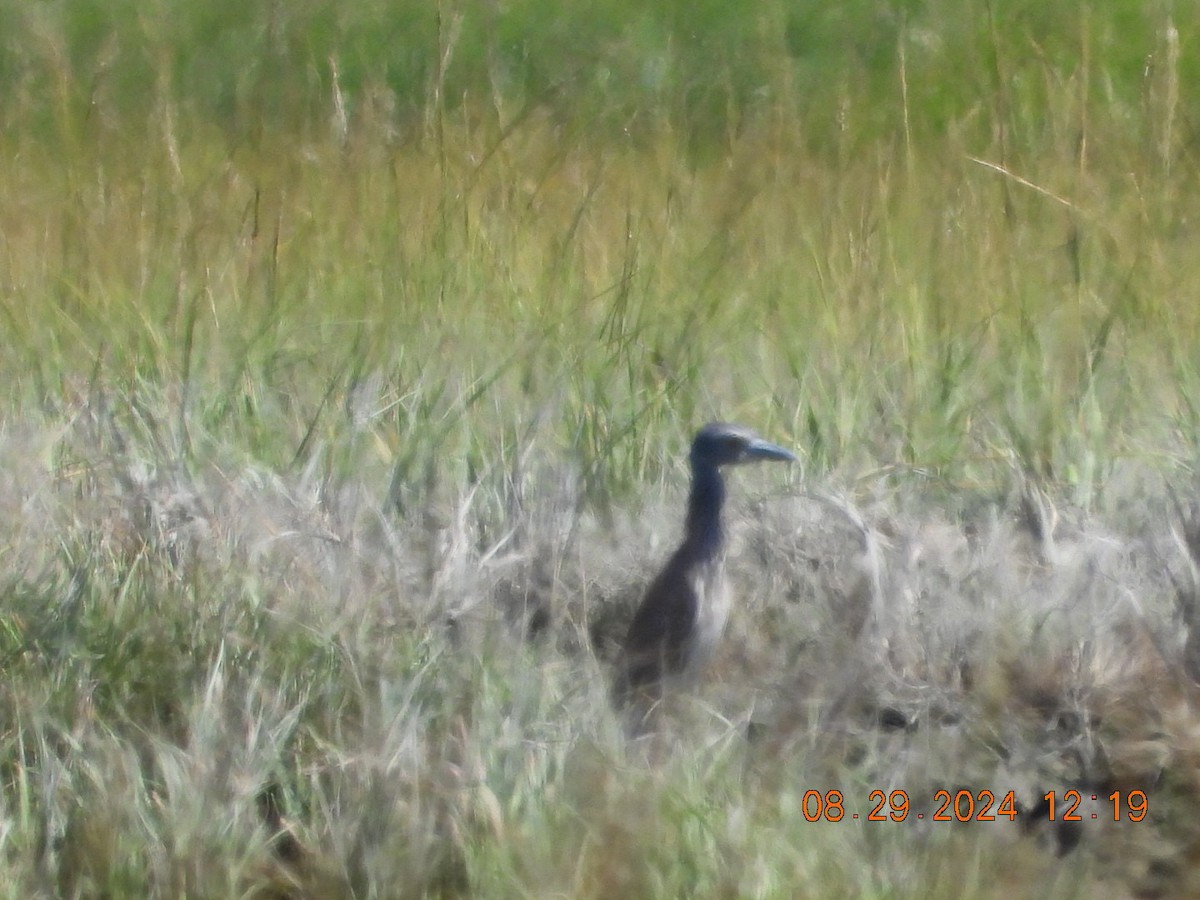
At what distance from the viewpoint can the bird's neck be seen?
108 inches

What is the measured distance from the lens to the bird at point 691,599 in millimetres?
2582

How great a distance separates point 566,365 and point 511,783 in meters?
1.31

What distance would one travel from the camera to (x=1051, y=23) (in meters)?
4.49

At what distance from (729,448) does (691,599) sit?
1.04 ft

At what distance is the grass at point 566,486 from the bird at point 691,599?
63 mm

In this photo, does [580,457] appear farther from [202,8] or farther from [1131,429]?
[202,8]

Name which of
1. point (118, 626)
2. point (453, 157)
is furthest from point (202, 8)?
point (118, 626)

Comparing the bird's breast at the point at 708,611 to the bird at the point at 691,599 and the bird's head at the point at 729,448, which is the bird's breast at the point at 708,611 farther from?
the bird's head at the point at 729,448

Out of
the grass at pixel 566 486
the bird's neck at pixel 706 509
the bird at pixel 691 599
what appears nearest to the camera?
the grass at pixel 566 486
